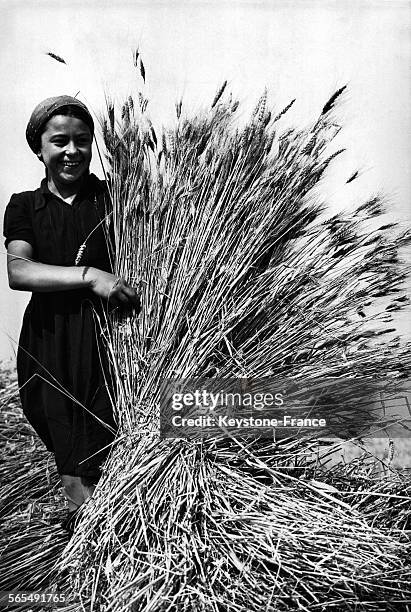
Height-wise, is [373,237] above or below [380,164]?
below

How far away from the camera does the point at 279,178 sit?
5.70ft

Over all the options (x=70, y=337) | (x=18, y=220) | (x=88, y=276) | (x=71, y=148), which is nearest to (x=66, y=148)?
(x=71, y=148)

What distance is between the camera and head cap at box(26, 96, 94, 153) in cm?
174

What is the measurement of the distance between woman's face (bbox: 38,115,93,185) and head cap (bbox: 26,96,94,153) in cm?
1

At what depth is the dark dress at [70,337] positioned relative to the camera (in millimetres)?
1743

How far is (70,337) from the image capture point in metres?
1.77

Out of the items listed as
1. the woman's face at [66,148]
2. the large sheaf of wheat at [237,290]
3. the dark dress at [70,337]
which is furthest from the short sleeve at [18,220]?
the large sheaf of wheat at [237,290]

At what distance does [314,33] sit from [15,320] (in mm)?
1009

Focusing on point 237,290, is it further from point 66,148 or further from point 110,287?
point 66,148

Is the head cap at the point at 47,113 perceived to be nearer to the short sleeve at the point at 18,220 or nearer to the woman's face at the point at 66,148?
the woman's face at the point at 66,148

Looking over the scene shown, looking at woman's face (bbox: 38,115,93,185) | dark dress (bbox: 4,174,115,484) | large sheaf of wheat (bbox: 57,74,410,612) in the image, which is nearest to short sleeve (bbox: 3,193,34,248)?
dark dress (bbox: 4,174,115,484)

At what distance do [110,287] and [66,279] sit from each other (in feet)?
0.34

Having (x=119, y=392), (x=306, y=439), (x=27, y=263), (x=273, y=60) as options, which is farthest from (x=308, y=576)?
(x=273, y=60)

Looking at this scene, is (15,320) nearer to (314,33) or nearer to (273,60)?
(273,60)
